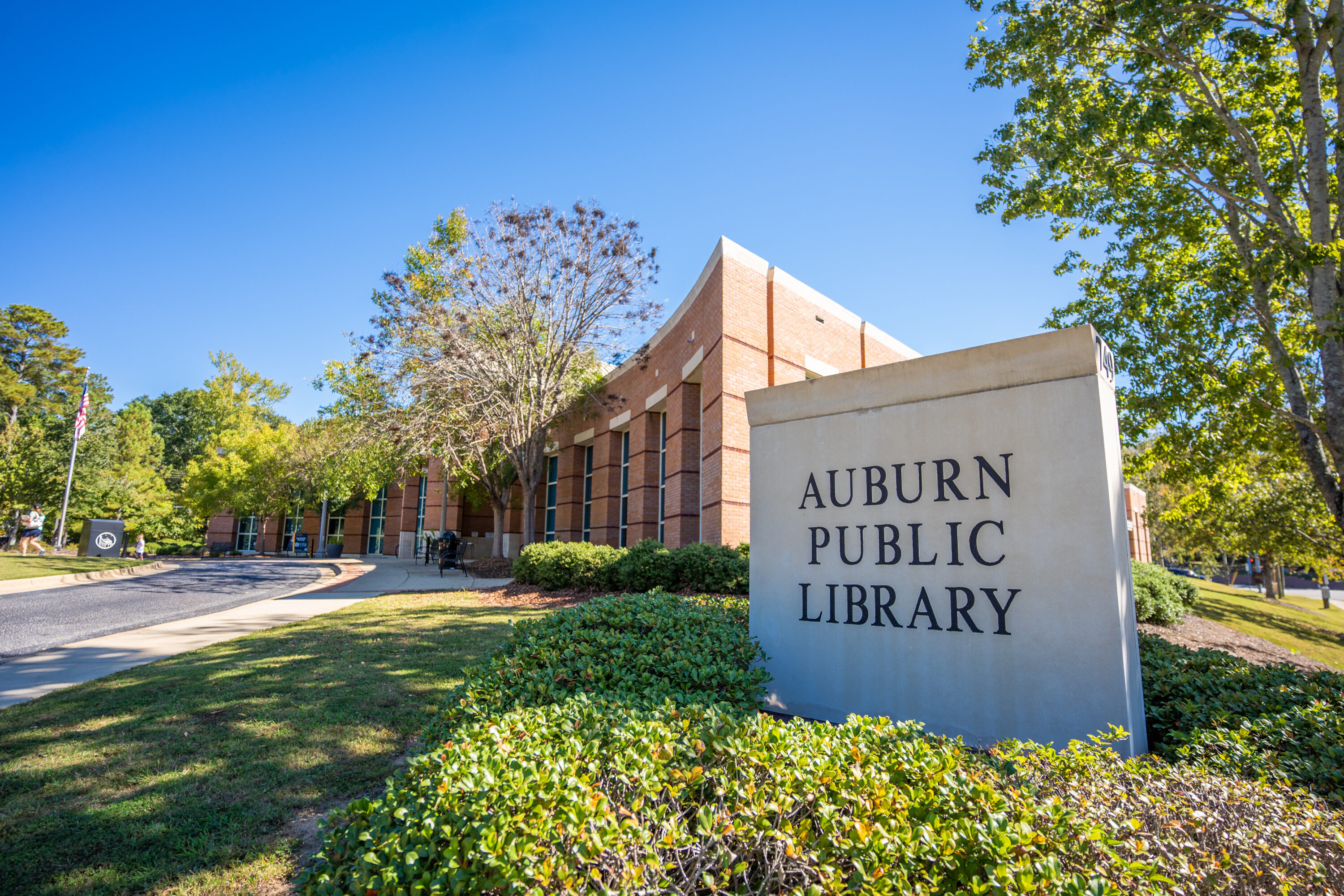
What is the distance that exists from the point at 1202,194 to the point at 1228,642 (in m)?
8.66

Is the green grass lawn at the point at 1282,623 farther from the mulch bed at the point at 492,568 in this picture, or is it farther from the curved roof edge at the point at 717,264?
the mulch bed at the point at 492,568

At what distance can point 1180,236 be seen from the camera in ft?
36.9

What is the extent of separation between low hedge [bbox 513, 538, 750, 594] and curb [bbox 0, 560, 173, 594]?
998 cm

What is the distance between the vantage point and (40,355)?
43188mm

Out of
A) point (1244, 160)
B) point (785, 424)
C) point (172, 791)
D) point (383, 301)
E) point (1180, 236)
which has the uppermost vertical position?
point (383, 301)

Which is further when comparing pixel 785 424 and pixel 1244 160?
pixel 1244 160

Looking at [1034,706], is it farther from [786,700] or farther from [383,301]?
[383,301]

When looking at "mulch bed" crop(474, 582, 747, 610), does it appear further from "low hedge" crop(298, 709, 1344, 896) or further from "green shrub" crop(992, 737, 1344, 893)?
"low hedge" crop(298, 709, 1344, 896)

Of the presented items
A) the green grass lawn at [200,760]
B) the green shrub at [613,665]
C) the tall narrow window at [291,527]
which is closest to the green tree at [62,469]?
the tall narrow window at [291,527]

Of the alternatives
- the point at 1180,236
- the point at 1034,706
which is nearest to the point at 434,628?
the point at 1034,706

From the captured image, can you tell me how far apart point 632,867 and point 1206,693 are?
4172 millimetres

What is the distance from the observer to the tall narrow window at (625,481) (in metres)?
19.5

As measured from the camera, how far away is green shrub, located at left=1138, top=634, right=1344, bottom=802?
2.88m

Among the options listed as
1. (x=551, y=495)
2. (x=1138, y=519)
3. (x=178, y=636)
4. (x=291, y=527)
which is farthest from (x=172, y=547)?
(x=1138, y=519)
